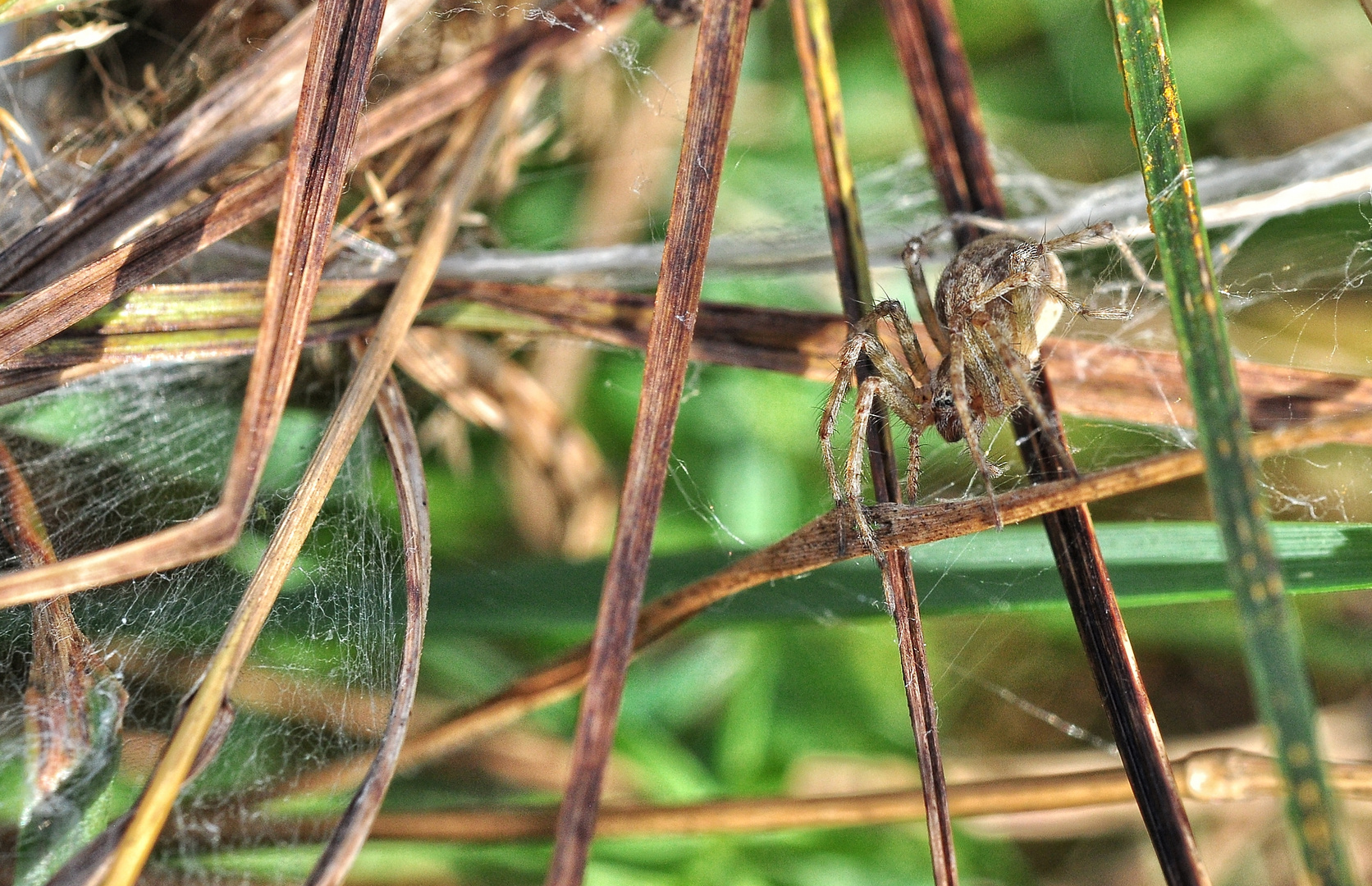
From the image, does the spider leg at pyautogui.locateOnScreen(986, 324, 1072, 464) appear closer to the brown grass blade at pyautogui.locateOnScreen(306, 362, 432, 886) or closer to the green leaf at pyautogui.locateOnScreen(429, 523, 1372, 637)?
the green leaf at pyautogui.locateOnScreen(429, 523, 1372, 637)

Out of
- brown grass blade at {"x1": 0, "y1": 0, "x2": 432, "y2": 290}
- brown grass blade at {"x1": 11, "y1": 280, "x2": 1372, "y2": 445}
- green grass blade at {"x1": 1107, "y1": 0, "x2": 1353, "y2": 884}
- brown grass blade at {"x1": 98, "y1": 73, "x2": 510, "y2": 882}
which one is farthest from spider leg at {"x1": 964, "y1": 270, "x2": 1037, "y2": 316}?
brown grass blade at {"x1": 0, "y1": 0, "x2": 432, "y2": 290}

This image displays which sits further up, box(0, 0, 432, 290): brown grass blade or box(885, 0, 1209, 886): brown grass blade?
box(0, 0, 432, 290): brown grass blade

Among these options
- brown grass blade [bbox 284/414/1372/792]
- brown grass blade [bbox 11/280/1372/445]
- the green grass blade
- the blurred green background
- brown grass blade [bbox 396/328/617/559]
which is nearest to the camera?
the green grass blade

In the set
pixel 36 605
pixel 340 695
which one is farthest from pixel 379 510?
pixel 36 605

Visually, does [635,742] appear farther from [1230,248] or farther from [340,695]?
[1230,248]

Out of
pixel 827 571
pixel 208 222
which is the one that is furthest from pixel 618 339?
pixel 208 222

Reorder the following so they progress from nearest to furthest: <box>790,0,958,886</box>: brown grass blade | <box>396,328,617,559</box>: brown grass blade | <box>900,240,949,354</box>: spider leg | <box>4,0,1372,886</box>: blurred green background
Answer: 1. <box>790,0,958,886</box>: brown grass blade
2. <box>4,0,1372,886</box>: blurred green background
3. <box>900,240,949,354</box>: spider leg
4. <box>396,328,617,559</box>: brown grass blade
